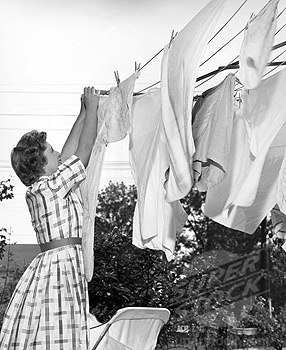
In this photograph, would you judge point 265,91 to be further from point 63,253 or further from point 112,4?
point 112,4

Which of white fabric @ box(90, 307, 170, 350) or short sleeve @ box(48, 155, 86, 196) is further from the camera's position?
white fabric @ box(90, 307, 170, 350)

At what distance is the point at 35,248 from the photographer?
3.36 m

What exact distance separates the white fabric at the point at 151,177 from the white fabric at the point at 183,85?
0.77 feet

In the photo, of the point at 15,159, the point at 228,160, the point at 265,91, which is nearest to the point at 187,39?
the point at 265,91

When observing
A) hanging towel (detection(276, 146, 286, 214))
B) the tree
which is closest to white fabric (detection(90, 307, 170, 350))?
hanging towel (detection(276, 146, 286, 214))

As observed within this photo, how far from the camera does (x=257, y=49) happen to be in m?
1.86

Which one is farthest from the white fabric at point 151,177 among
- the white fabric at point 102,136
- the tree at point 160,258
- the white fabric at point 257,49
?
the tree at point 160,258

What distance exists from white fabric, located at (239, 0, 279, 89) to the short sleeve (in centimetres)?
59

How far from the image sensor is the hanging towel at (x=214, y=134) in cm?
207

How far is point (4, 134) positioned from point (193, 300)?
100cm

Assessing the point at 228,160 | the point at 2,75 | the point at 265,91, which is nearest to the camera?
the point at 265,91

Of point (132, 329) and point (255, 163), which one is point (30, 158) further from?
point (255, 163)

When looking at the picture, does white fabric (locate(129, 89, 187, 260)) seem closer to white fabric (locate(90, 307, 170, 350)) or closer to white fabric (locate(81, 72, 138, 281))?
white fabric (locate(81, 72, 138, 281))

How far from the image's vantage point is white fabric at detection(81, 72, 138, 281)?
2287 mm
